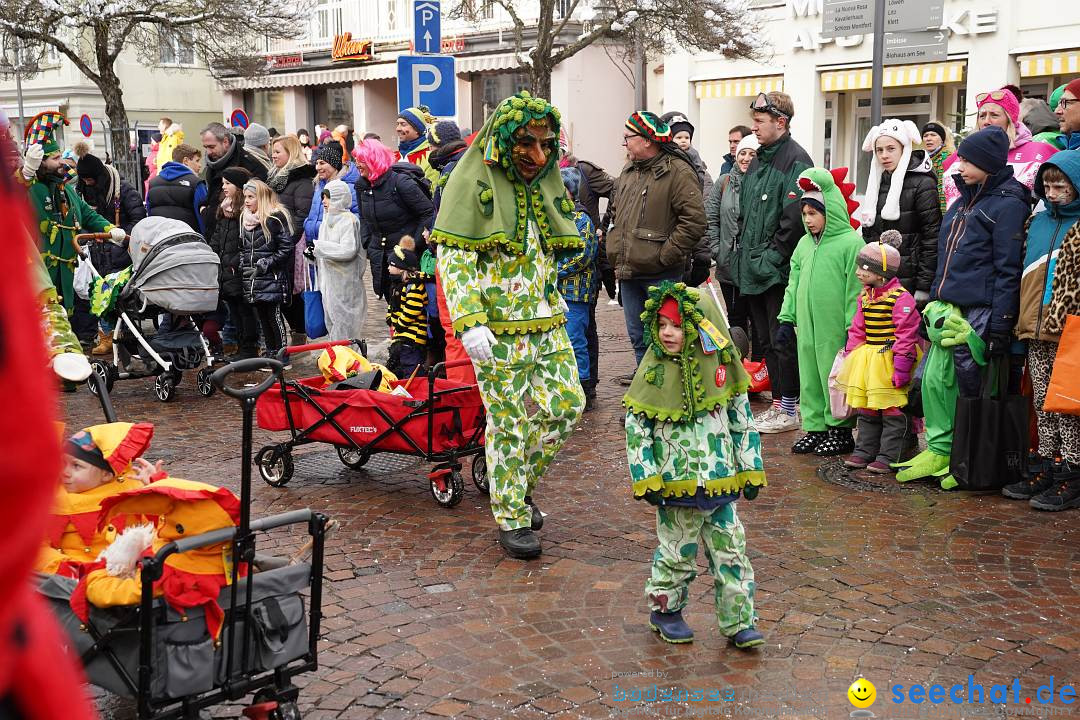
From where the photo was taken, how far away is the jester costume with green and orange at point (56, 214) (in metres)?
11.4

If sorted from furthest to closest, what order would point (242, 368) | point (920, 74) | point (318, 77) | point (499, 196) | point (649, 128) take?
point (318, 77)
point (920, 74)
point (649, 128)
point (499, 196)
point (242, 368)

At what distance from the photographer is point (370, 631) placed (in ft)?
16.8

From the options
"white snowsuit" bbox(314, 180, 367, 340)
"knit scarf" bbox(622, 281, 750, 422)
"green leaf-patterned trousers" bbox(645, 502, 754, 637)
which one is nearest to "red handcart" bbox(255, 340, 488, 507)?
"knit scarf" bbox(622, 281, 750, 422)

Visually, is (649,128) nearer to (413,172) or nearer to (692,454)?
(413,172)

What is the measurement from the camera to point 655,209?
845cm

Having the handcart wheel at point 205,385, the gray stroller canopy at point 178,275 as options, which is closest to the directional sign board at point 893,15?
the gray stroller canopy at point 178,275

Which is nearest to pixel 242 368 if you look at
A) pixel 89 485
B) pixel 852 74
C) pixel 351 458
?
pixel 89 485

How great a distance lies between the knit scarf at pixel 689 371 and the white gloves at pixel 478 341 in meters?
1.07

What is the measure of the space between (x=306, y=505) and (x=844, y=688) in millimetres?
3667

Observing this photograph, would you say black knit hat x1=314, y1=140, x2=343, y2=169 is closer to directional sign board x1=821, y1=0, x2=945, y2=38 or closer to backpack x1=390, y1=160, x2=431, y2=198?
backpack x1=390, y1=160, x2=431, y2=198

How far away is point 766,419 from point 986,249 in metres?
2.41

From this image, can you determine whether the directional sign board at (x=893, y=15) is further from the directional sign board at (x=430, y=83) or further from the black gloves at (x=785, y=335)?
the directional sign board at (x=430, y=83)

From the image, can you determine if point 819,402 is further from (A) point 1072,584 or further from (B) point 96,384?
(B) point 96,384

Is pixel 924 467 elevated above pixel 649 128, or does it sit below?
below
